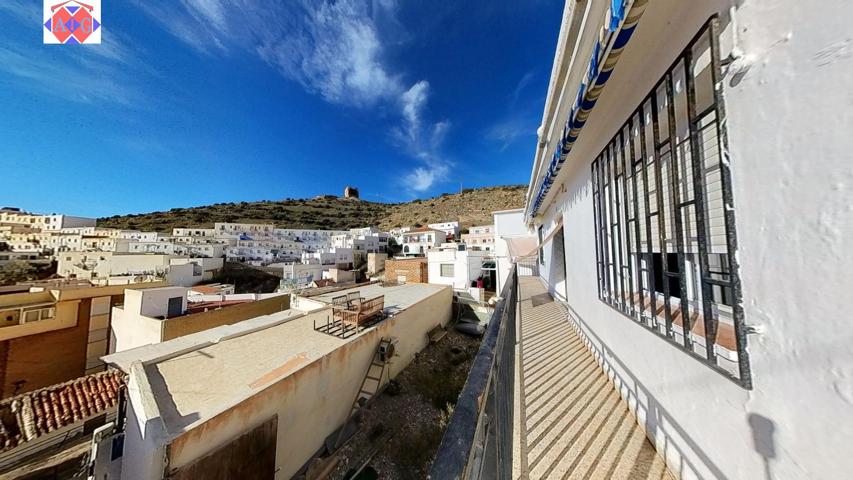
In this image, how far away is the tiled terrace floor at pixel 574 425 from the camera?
214 centimetres

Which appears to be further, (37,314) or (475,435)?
(37,314)

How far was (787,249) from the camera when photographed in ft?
3.94

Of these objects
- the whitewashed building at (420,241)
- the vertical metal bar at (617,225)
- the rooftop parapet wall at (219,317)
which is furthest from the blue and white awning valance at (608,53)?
the whitewashed building at (420,241)

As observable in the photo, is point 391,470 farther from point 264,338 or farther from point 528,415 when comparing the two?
point 528,415

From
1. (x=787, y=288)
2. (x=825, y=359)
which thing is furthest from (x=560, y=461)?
(x=787, y=288)

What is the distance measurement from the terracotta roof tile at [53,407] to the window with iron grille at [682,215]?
457 inches

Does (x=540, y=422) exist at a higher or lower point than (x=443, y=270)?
lower

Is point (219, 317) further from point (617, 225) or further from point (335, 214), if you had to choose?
point (335, 214)

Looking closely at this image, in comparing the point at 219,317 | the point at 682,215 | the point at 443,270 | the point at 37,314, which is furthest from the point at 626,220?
the point at 37,314

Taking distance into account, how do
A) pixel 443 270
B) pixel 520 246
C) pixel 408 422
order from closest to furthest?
pixel 408 422, pixel 520 246, pixel 443 270

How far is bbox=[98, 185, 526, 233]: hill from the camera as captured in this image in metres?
54.4

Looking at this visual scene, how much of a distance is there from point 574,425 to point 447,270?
1785 centimetres

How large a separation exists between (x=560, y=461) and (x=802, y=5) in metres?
3.09

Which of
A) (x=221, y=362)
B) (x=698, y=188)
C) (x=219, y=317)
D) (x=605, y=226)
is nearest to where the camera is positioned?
(x=698, y=188)
